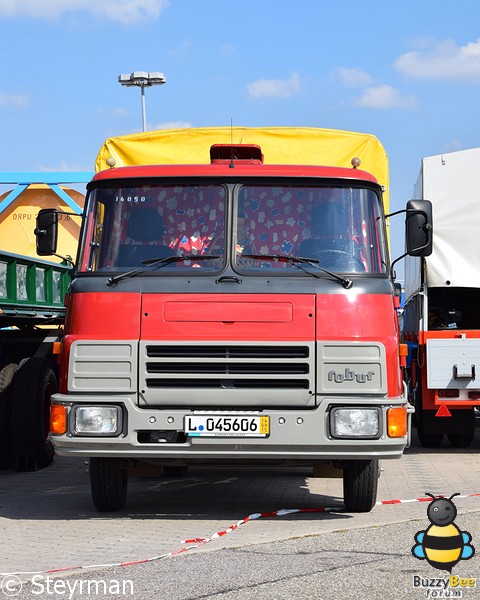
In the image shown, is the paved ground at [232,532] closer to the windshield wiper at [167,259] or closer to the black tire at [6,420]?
the black tire at [6,420]

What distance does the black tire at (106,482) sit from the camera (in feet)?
32.3

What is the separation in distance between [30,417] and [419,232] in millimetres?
5286

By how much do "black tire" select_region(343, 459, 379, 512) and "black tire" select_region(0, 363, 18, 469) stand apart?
4897 mm

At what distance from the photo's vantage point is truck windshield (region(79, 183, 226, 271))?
9500mm

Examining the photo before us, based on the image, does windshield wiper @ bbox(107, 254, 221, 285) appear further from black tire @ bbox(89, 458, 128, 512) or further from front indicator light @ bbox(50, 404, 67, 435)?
black tire @ bbox(89, 458, 128, 512)

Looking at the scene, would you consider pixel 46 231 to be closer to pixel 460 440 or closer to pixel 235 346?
pixel 235 346

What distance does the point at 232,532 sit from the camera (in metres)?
8.89

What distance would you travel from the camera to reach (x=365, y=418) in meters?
9.04

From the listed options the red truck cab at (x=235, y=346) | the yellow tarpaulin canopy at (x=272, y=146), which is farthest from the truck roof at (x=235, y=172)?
the yellow tarpaulin canopy at (x=272, y=146)

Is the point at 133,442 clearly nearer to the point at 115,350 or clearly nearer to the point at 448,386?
the point at 115,350

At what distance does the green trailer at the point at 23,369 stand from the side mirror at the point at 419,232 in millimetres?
4625

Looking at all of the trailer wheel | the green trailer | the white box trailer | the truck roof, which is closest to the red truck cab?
the truck roof

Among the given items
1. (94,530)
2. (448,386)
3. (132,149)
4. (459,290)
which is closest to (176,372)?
(94,530)

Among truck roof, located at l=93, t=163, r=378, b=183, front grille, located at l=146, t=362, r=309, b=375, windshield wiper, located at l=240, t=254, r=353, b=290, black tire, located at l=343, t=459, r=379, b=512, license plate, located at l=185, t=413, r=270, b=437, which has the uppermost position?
truck roof, located at l=93, t=163, r=378, b=183
